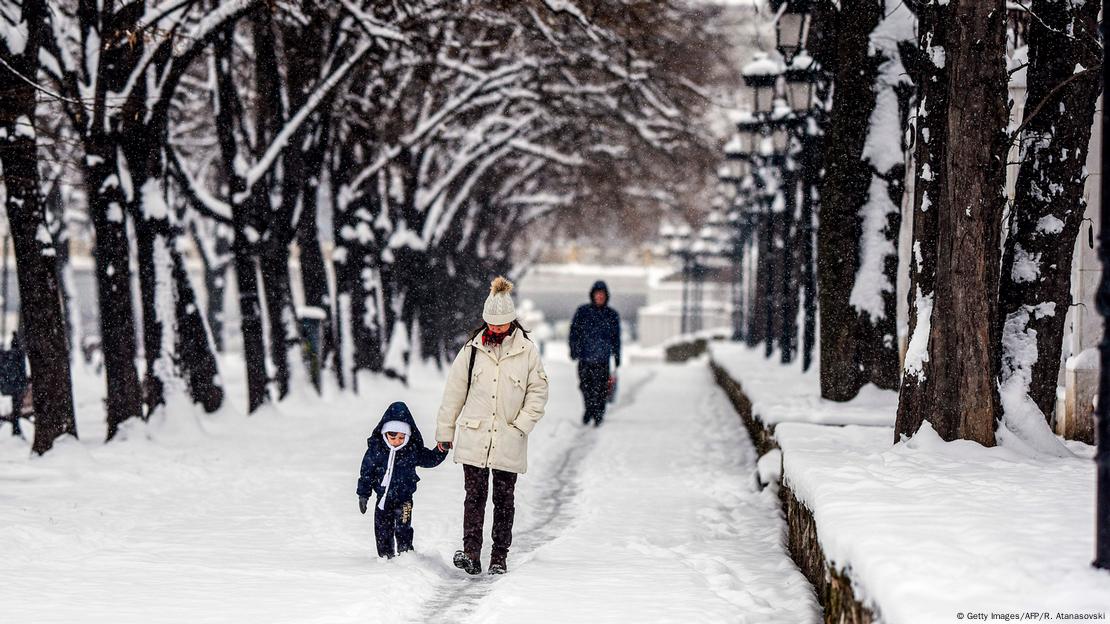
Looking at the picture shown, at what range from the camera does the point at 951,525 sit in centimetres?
582

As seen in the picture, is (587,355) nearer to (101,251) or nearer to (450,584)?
(101,251)

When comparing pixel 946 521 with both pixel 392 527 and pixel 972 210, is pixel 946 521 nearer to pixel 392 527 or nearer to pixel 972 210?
pixel 972 210

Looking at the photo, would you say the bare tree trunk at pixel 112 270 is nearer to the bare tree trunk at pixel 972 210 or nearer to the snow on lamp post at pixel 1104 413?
the bare tree trunk at pixel 972 210

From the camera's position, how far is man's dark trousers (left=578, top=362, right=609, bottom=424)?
52.3ft

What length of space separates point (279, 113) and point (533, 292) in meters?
70.4

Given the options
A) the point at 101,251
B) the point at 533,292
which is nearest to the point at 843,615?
the point at 101,251

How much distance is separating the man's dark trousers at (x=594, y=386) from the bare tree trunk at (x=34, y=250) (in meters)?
6.08

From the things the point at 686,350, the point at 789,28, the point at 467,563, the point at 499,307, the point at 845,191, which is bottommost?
the point at 686,350

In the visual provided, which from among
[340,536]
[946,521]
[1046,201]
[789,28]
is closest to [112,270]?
[340,536]

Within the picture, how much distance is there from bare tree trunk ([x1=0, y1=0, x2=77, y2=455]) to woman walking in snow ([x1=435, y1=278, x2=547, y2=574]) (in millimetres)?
5273

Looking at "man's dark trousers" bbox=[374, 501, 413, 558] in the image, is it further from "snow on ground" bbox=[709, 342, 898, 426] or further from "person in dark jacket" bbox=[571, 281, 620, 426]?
"person in dark jacket" bbox=[571, 281, 620, 426]

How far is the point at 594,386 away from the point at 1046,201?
773 cm

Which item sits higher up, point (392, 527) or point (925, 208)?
point (925, 208)

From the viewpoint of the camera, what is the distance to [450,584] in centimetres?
731
